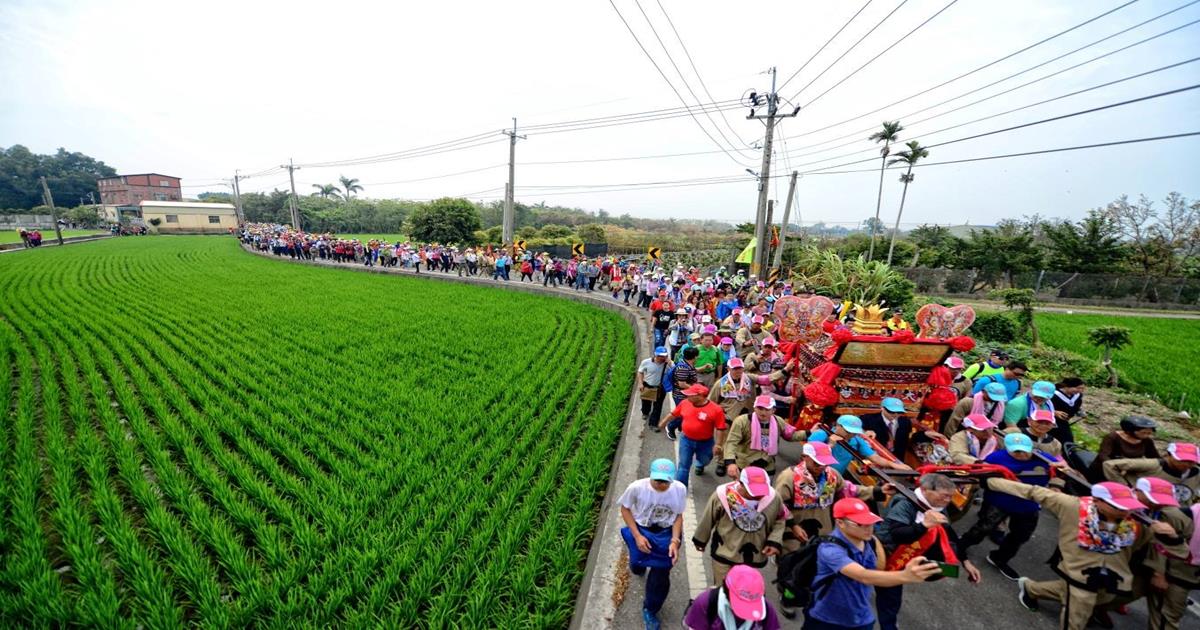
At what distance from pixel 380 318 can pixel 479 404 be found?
22.8 feet

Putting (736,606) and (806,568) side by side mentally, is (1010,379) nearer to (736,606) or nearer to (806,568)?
(806,568)

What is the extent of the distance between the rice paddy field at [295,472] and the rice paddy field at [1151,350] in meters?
9.87

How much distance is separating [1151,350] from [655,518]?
16.5 meters

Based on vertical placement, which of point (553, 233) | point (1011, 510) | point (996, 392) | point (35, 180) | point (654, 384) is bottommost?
point (1011, 510)

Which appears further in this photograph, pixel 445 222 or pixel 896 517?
pixel 445 222

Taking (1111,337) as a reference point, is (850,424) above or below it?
below

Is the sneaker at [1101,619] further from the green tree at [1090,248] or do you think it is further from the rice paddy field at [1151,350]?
the green tree at [1090,248]

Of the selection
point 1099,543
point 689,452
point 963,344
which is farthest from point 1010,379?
point 689,452

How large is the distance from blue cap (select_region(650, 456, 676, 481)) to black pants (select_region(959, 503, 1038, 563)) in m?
2.96

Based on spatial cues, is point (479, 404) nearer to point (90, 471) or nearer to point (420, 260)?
point (90, 471)

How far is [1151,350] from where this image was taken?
12.1 metres

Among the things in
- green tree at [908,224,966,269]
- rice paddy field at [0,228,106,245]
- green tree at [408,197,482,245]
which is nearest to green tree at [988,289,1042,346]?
green tree at [908,224,966,269]

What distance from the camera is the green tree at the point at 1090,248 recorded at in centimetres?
2262

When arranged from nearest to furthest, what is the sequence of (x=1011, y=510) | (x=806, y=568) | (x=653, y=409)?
(x=806, y=568), (x=1011, y=510), (x=653, y=409)
